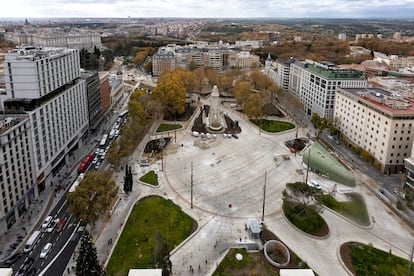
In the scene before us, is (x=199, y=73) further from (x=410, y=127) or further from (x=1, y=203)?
(x=1, y=203)

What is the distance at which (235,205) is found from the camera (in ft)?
168

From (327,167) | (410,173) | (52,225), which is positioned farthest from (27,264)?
(410,173)

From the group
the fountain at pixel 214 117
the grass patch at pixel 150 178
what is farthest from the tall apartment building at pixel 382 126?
the grass patch at pixel 150 178

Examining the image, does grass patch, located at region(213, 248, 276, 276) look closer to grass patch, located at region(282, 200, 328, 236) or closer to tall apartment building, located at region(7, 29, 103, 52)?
grass patch, located at region(282, 200, 328, 236)

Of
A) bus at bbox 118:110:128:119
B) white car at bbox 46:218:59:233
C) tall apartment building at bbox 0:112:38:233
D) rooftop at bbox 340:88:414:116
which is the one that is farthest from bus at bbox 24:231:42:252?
rooftop at bbox 340:88:414:116

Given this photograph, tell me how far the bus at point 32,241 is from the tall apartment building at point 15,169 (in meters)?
4.16

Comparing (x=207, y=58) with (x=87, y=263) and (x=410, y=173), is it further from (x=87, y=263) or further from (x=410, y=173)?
(x=87, y=263)

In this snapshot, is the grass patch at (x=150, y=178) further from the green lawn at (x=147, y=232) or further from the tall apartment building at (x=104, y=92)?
the tall apartment building at (x=104, y=92)

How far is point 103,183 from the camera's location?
150ft

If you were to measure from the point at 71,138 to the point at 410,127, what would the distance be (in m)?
61.4

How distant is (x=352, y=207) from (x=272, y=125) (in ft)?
129

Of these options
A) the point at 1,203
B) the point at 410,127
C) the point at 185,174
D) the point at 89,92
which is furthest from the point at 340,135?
the point at 1,203

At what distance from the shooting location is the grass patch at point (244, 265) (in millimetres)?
38062

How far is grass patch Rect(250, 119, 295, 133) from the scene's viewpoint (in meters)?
85.3
